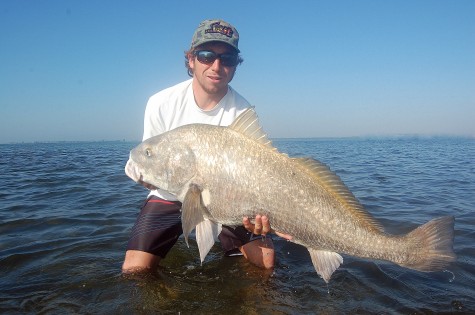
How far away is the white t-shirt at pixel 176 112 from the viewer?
5.21 metres

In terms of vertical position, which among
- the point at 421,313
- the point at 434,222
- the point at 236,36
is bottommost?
the point at 421,313

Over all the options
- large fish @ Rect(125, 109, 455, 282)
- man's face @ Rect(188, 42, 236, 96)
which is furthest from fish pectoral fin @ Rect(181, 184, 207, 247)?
man's face @ Rect(188, 42, 236, 96)

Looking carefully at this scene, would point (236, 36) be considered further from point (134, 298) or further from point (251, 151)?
point (134, 298)

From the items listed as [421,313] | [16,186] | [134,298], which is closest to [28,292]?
[134,298]

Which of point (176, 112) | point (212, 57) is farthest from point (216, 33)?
point (176, 112)

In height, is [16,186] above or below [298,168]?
below

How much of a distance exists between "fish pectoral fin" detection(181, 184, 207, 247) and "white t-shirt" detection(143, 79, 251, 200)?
4.60 ft

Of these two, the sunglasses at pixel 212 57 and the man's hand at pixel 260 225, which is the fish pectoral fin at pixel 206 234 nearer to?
the man's hand at pixel 260 225

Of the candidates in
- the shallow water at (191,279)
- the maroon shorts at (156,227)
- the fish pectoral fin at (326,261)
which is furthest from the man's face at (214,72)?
the shallow water at (191,279)

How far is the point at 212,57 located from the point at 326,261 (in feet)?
10.3

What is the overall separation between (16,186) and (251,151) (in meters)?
12.4

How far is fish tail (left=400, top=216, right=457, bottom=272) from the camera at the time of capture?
359 cm

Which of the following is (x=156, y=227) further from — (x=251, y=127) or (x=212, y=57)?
(x=212, y=57)

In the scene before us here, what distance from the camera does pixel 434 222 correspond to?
12.0ft
